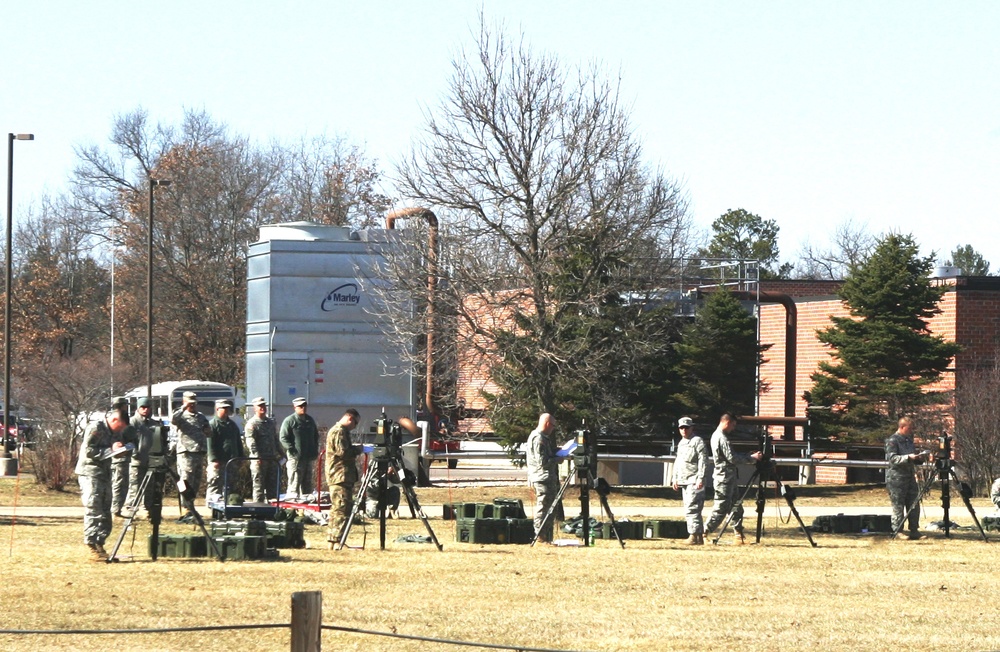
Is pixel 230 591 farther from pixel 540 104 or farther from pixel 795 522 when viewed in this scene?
pixel 540 104

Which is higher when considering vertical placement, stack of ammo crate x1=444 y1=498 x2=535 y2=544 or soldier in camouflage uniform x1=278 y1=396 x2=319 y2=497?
soldier in camouflage uniform x1=278 y1=396 x2=319 y2=497

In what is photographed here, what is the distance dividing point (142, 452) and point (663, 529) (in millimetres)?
6773

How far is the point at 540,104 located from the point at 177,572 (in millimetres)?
14173

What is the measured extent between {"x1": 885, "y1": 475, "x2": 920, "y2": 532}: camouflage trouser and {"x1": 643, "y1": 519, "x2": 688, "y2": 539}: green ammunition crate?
2.92 metres

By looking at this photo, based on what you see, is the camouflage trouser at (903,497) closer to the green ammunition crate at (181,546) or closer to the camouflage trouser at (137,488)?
the green ammunition crate at (181,546)

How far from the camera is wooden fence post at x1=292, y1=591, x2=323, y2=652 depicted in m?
7.90

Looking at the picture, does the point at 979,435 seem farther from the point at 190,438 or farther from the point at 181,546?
the point at 181,546

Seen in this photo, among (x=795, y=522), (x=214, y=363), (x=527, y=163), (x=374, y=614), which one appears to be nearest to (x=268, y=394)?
(x=527, y=163)

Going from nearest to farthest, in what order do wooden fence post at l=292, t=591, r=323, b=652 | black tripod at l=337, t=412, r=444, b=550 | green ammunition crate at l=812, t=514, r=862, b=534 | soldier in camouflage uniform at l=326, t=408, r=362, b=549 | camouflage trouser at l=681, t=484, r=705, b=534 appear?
wooden fence post at l=292, t=591, r=323, b=652 → black tripod at l=337, t=412, r=444, b=550 → soldier in camouflage uniform at l=326, t=408, r=362, b=549 → camouflage trouser at l=681, t=484, r=705, b=534 → green ammunition crate at l=812, t=514, r=862, b=534

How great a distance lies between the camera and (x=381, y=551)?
1820cm

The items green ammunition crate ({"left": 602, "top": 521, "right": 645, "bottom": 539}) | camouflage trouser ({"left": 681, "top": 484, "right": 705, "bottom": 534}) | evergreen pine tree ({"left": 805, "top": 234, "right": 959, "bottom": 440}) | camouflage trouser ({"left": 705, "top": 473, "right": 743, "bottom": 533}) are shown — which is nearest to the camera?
camouflage trouser ({"left": 681, "top": 484, "right": 705, "bottom": 534})

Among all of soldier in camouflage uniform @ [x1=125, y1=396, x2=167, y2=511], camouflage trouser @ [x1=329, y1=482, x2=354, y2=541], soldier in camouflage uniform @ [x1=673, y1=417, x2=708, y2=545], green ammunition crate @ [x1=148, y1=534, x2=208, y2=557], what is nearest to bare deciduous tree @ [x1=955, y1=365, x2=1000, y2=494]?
soldier in camouflage uniform @ [x1=673, y1=417, x2=708, y2=545]

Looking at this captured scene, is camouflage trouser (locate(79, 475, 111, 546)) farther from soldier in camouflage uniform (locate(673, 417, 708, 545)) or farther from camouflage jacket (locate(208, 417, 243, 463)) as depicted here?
soldier in camouflage uniform (locate(673, 417, 708, 545))

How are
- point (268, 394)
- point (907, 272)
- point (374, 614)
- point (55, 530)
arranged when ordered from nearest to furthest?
point (374, 614)
point (55, 530)
point (268, 394)
point (907, 272)
